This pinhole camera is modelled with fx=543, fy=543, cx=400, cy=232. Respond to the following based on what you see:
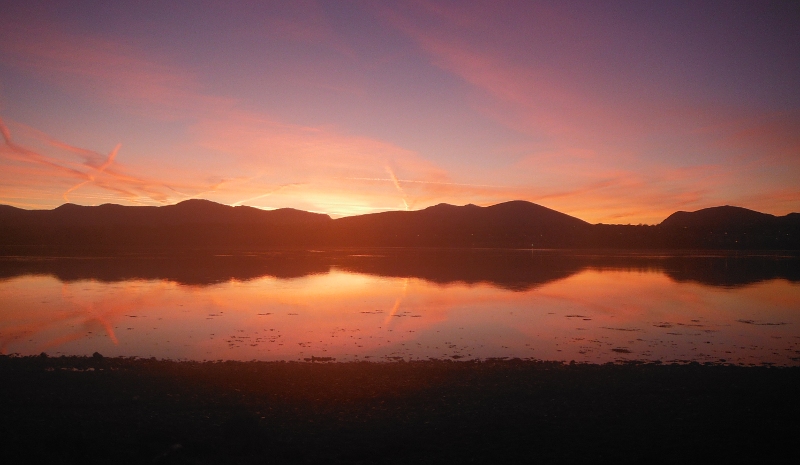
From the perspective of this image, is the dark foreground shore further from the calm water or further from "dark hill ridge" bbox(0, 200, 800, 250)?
"dark hill ridge" bbox(0, 200, 800, 250)

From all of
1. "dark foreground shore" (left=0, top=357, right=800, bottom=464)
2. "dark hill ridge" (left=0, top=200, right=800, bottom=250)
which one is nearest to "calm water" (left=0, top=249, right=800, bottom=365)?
"dark foreground shore" (left=0, top=357, right=800, bottom=464)

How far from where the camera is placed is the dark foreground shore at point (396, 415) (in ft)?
23.7

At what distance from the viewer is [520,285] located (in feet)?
120

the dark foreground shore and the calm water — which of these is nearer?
the dark foreground shore

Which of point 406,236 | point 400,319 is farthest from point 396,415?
point 406,236

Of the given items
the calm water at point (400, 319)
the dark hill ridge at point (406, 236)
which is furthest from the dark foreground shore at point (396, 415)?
the dark hill ridge at point (406, 236)

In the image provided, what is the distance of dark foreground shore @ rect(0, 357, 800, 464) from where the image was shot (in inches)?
284

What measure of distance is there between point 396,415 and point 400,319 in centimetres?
1312

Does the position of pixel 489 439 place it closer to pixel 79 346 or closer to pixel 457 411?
pixel 457 411

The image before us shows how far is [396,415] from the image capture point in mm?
8812

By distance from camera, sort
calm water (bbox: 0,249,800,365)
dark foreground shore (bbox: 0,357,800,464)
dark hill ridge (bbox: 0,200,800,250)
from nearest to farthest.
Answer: dark foreground shore (bbox: 0,357,800,464) → calm water (bbox: 0,249,800,365) → dark hill ridge (bbox: 0,200,800,250)

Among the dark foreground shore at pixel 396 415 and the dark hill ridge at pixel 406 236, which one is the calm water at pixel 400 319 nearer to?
the dark foreground shore at pixel 396 415

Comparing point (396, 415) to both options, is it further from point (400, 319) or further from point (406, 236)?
point (406, 236)

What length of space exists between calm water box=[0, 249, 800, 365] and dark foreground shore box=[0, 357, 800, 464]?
365cm
